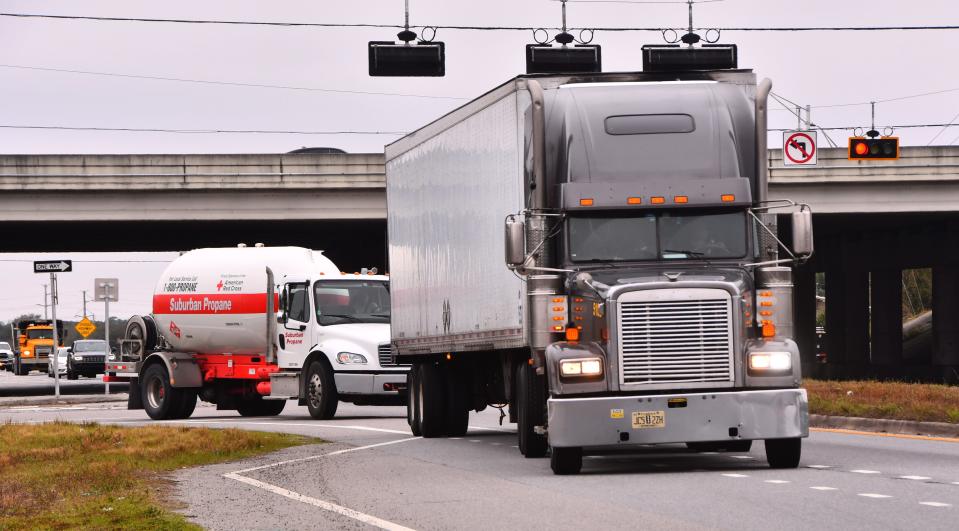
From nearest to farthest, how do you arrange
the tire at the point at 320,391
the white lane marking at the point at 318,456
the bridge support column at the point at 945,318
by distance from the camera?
the white lane marking at the point at 318,456 → the tire at the point at 320,391 → the bridge support column at the point at 945,318

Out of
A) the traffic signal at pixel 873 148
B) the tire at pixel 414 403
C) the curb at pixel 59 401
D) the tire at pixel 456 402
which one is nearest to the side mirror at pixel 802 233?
the tire at pixel 456 402

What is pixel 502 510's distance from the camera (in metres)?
12.6

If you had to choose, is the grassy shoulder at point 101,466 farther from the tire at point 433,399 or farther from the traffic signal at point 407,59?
the traffic signal at point 407,59

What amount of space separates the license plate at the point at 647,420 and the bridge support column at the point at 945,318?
1946 inches

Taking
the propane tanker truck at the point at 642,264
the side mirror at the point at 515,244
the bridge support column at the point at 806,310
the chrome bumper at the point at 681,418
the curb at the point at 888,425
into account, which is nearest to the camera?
the chrome bumper at the point at 681,418

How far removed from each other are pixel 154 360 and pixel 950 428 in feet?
53.2

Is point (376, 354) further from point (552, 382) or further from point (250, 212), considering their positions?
point (250, 212)

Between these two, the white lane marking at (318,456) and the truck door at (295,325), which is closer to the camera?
the white lane marking at (318,456)

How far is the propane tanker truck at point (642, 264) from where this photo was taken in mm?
15109

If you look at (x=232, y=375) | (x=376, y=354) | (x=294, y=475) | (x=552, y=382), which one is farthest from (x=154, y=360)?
(x=552, y=382)

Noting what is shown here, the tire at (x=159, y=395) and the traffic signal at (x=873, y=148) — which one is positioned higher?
the traffic signal at (x=873, y=148)

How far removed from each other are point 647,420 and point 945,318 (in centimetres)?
5110

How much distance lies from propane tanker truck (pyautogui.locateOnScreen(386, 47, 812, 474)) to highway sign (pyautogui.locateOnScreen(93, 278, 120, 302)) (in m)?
26.2

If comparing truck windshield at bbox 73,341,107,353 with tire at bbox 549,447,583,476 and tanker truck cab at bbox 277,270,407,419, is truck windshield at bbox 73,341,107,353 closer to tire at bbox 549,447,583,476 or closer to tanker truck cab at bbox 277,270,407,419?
→ tanker truck cab at bbox 277,270,407,419
